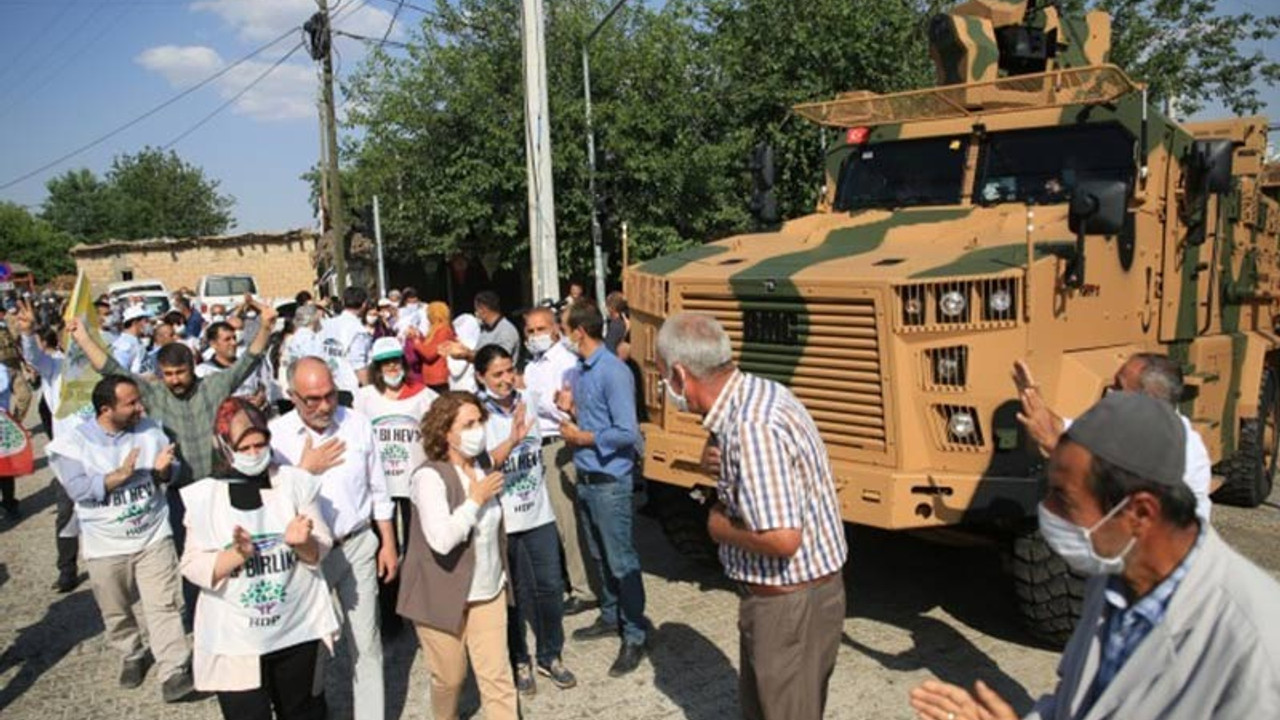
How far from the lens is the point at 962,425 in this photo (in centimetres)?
453

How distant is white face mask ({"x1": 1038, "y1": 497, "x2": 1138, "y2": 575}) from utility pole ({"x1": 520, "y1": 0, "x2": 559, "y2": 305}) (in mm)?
10788

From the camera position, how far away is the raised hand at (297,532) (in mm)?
3289

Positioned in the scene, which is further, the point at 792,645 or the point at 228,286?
A: the point at 228,286

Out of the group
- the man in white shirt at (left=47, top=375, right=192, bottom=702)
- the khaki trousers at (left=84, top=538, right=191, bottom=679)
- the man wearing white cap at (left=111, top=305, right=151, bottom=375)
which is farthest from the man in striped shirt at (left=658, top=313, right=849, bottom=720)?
the man wearing white cap at (left=111, top=305, right=151, bottom=375)

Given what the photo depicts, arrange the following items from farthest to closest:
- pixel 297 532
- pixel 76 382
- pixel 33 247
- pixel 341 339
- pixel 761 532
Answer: pixel 33 247, pixel 341 339, pixel 76 382, pixel 297 532, pixel 761 532

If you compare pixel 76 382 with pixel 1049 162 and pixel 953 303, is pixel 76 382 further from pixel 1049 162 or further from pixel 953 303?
pixel 1049 162

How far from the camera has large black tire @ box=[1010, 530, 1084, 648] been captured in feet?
15.1

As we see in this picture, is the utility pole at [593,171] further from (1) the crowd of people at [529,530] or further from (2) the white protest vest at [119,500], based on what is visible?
(2) the white protest vest at [119,500]

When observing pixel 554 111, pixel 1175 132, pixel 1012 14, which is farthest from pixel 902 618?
pixel 554 111

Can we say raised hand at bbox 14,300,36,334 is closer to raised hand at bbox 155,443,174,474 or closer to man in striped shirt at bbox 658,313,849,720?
raised hand at bbox 155,443,174,474

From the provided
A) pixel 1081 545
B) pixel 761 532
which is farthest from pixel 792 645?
pixel 1081 545

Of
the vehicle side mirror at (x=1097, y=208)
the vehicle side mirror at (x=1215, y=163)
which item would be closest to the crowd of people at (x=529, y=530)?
the vehicle side mirror at (x=1097, y=208)

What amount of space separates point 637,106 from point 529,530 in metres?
13.2

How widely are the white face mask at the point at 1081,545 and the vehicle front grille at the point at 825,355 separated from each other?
112 inches
